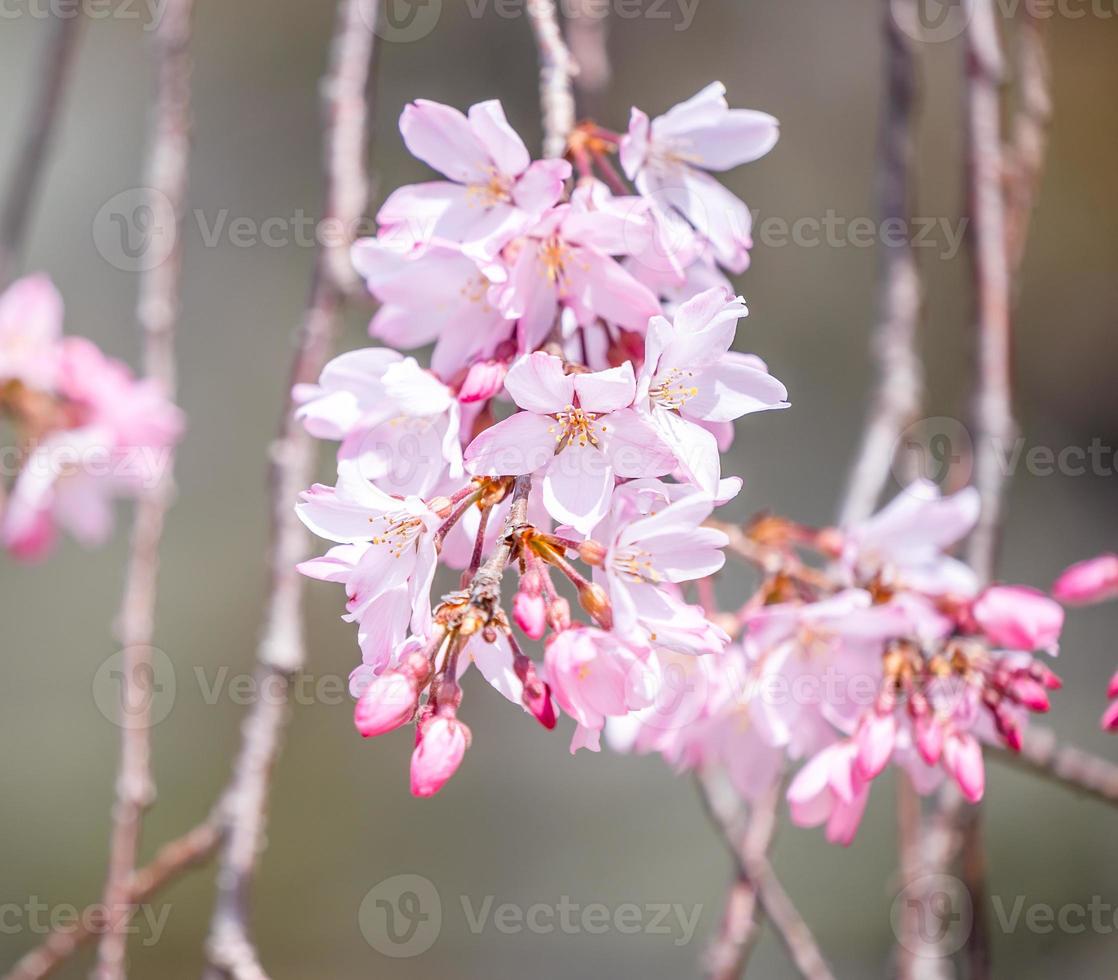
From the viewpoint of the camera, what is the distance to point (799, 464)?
273cm

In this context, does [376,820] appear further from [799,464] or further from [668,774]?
[799,464]

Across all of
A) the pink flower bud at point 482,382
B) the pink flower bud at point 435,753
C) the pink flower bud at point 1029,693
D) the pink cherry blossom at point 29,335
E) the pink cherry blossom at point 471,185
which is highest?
the pink cherry blossom at point 471,185

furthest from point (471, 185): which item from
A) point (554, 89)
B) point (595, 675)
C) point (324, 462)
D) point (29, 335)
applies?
point (324, 462)

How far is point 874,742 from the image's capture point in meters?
0.71

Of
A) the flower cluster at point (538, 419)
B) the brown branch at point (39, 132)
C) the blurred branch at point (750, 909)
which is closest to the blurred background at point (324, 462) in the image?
the brown branch at point (39, 132)

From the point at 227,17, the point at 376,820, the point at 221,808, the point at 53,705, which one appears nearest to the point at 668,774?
the point at 376,820

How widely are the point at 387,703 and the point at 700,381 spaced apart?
0.77ft

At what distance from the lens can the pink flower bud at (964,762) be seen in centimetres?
69

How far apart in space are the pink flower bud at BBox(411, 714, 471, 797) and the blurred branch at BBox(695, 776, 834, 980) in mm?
527

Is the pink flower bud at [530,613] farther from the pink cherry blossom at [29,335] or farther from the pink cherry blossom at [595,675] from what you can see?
the pink cherry blossom at [29,335]

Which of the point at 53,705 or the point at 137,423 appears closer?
the point at 137,423

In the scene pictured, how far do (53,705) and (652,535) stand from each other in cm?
260

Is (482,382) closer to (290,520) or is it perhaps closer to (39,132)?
(290,520)

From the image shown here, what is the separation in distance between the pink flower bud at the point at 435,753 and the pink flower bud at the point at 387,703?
0.05ft
